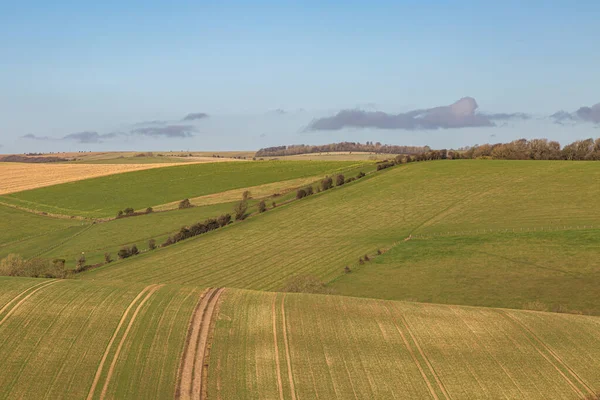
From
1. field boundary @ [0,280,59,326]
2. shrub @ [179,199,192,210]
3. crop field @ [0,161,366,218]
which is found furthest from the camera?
crop field @ [0,161,366,218]

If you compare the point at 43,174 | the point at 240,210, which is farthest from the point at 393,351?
the point at 43,174

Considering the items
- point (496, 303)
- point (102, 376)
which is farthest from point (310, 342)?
point (496, 303)

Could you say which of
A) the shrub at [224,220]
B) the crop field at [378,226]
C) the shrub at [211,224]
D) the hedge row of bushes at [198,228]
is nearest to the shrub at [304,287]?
the crop field at [378,226]

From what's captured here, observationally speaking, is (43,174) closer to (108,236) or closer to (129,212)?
(129,212)

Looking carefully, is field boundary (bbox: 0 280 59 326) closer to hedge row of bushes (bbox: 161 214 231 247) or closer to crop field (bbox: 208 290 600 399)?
crop field (bbox: 208 290 600 399)

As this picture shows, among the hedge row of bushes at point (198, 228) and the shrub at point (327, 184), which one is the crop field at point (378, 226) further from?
the shrub at point (327, 184)

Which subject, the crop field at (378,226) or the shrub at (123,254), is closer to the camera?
the crop field at (378,226)

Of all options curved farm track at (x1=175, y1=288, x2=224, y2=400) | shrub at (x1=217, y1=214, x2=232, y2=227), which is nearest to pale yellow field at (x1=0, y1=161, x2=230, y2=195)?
shrub at (x1=217, y1=214, x2=232, y2=227)

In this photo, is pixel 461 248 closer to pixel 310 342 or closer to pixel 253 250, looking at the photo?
pixel 253 250
